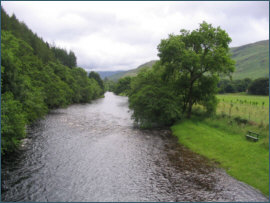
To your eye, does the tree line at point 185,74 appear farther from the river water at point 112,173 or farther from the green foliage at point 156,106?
the river water at point 112,173

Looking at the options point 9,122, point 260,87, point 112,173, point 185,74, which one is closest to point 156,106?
point 185,74

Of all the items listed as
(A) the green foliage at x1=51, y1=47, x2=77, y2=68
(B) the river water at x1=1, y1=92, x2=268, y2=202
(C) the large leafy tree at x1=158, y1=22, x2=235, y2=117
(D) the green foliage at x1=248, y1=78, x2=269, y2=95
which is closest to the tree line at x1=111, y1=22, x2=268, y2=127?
(C) the large leafy tree at x1=158, y1=22, x2=235, y2=117

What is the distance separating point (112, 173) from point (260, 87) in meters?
107

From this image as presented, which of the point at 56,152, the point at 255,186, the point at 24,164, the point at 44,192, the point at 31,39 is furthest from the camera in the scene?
the point at 31,39

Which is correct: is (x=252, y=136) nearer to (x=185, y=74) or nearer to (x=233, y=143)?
(x=233, y=143)

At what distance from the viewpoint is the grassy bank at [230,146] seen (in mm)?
18375

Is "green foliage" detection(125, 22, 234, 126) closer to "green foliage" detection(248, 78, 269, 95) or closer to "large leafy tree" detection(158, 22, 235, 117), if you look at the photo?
"large leafy tree" detection(158, 22, 235, 117)

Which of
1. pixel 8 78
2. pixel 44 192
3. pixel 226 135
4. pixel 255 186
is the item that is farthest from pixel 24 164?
pixel 226 135

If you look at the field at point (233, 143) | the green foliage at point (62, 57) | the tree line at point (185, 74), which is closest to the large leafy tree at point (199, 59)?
the tree line at point (185, 74)

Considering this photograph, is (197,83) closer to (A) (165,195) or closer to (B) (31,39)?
(A) (165,195)

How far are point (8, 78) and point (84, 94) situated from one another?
67.2 metres

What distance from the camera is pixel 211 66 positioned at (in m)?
35.3

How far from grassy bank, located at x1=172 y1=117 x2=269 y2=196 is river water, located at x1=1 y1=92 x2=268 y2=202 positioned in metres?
1.36

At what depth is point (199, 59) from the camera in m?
34.8
